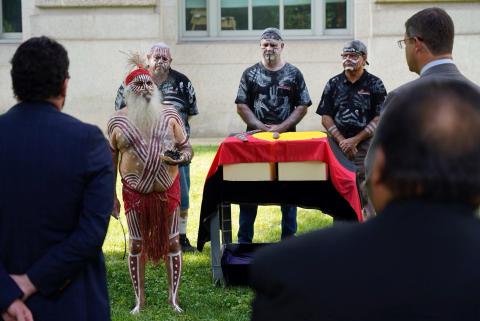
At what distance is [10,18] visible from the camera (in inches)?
762

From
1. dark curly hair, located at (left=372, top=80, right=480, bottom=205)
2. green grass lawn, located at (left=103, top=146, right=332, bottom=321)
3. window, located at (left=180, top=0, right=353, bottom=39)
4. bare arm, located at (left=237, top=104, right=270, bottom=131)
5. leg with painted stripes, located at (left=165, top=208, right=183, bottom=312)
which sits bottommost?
green grass lawn, located at (left=103, top=146, right=332, bottom=321)

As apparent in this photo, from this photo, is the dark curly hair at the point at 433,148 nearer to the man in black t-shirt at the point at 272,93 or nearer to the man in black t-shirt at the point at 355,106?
the man in black t-shirt at the point at 355,106

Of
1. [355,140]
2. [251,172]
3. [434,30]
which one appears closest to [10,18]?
[355,140]

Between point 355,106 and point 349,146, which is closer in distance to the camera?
point 349,146

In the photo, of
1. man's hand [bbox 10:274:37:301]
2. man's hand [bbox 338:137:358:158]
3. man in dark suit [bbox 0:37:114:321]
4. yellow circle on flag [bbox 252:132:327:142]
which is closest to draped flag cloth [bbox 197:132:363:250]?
yellow circle on flag [bbox 252:132:327:142]

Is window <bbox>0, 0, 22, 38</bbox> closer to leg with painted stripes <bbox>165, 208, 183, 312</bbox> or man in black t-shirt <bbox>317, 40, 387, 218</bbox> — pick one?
man in black t-shirt <bbox>317, 40, 387, 218</bbox>

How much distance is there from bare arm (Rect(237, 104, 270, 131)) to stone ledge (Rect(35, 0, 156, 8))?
30.4ft

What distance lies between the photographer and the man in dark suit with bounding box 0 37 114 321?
360 cm

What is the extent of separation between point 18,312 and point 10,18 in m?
16.6

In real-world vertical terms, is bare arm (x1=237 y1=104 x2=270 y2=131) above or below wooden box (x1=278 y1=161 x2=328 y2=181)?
above

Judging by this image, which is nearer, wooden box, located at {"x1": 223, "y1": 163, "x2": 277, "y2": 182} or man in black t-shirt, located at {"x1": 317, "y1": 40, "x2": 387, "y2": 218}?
wooden box, located at {"x1": 223, "y1": 163, "x2": 277, "y2": 182}

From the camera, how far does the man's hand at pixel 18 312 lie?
359cm

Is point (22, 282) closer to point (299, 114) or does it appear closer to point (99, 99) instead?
point (299, 114)

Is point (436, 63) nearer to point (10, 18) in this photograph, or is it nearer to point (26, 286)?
point (26, 286)
